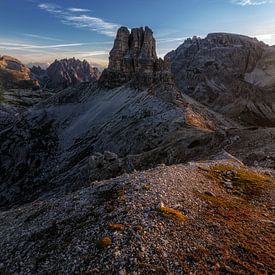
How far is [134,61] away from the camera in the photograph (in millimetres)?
178625

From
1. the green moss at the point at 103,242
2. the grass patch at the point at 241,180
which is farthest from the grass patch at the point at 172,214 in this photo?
the grass patch at the point at 241,180

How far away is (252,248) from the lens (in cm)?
1736

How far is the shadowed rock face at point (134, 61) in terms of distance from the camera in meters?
159

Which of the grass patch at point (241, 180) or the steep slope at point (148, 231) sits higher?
the steep slope at point (148, 231)

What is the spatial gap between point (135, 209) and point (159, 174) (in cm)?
927

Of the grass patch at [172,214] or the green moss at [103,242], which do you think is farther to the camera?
the grass patch at [172,214]

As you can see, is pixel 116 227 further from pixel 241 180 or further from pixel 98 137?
pixel 98 137

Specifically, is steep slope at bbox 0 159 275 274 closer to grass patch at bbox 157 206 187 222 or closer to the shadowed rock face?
grass patch at bbox 157 206 187 222

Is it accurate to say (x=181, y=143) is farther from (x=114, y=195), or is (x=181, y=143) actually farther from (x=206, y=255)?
(x=206, y=255)

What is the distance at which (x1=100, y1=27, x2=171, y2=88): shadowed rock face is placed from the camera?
522 ft

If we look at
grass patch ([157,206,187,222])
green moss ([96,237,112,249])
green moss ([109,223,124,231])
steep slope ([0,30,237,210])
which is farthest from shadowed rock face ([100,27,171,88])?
green moss ([96,237,112,249])

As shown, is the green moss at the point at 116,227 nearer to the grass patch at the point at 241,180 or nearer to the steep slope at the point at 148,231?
the steep slope at the point at 148,231

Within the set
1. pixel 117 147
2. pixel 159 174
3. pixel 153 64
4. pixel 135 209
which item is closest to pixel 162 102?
pixel 117 147

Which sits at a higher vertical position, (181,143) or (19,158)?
(181,143)
